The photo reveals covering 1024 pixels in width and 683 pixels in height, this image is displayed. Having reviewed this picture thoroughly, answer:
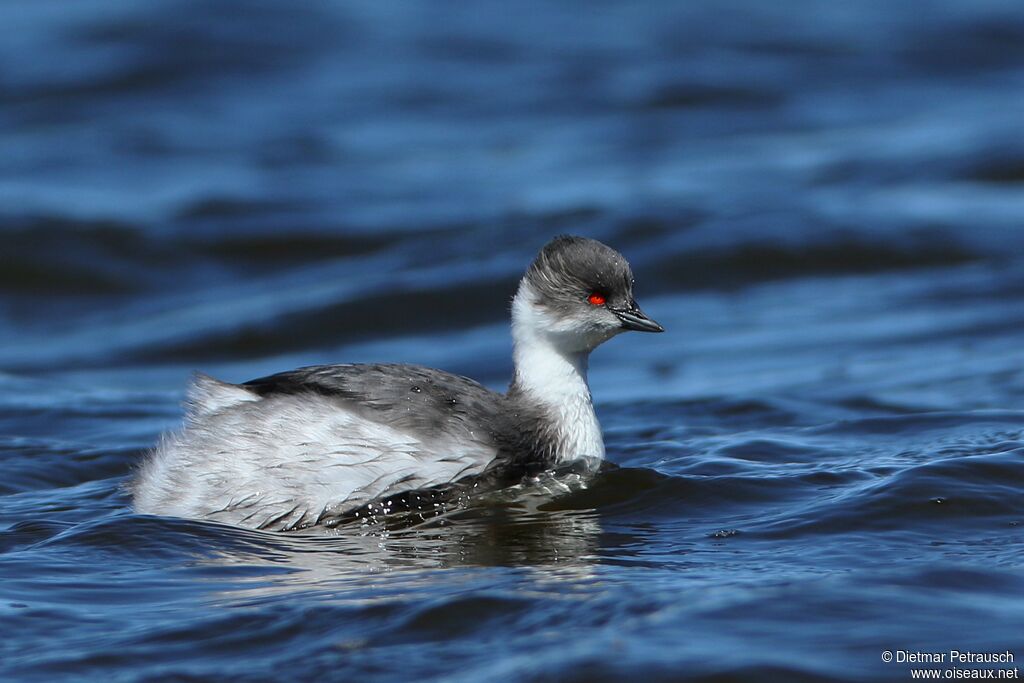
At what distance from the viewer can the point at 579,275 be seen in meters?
6.61

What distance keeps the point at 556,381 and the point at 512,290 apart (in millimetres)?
5387

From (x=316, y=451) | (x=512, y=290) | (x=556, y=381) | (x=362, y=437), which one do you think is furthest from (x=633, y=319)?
(x=512, y=290)

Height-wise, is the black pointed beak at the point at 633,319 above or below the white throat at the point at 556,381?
Result: above

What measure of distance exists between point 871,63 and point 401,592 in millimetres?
14697

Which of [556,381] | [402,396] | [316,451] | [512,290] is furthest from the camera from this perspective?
[512,290]

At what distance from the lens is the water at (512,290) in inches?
196

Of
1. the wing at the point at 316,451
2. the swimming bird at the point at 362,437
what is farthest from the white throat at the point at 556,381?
the wing at the point at 316,451

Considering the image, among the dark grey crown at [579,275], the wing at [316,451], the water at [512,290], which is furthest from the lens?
the dark grey crown at [579,275]

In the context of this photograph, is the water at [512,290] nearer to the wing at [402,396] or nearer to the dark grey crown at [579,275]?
the wing at [402,396]

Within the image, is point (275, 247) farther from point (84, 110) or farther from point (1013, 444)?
point (1013, 444)

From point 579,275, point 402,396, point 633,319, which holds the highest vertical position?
point 579,275

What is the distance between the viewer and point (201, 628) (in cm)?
495

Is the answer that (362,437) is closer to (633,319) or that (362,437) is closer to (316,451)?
(316,451)

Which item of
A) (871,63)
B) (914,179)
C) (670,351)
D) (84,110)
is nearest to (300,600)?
(670,351)
